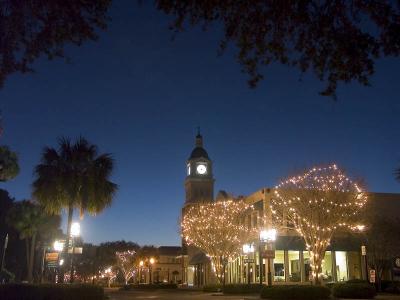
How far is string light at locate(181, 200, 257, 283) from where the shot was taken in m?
50.1

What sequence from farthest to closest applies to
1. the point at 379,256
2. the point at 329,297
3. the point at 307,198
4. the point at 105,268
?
the point at 105,268 → the point at 379,256 → the point at 307,198 → the point at 329,297

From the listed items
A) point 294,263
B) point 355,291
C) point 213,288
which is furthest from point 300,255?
point 355,291

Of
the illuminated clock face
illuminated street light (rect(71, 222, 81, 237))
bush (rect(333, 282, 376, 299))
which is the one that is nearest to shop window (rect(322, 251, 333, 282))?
bush (rect(333, 282, 376, 299))

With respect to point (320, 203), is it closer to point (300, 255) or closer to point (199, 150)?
point (300, 255)

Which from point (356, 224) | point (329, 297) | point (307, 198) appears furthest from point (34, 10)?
point (356, 224)

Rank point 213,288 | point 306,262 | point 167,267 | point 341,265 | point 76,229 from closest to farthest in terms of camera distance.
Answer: point 76,229 < point 213,288 < point 306,262 < point 341,265 < point 167,267

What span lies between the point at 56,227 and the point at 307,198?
3140 centimetres

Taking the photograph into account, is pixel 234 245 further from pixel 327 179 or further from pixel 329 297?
pixel 329 297

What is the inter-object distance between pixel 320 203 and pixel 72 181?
1891 cm

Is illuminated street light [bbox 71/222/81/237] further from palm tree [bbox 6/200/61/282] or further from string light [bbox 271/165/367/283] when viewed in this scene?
string light [bbox 271/165/367/283]

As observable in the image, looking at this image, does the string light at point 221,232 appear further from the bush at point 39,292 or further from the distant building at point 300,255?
the bush at point 39,292

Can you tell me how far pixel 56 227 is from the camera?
5628 centimetres

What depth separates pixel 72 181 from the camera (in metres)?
28.4

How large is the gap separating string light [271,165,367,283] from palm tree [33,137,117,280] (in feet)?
51.2
